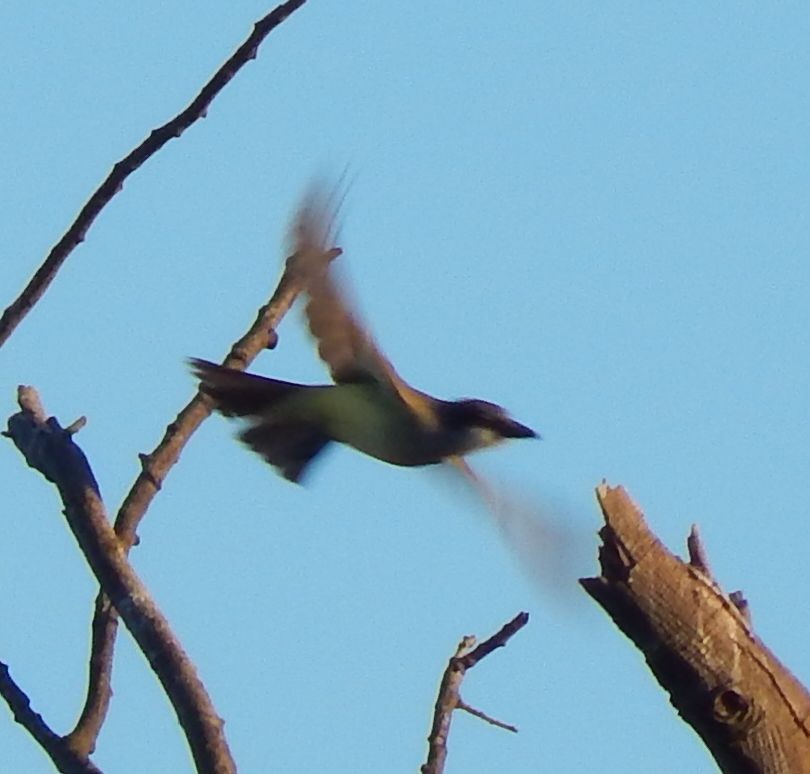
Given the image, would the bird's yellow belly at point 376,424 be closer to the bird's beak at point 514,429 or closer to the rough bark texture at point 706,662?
the bird's beak at point 514,429

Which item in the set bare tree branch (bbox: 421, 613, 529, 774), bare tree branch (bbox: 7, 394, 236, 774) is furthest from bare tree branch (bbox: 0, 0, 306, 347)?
bare tree branch (bbox: 421, 613, 529, 774)

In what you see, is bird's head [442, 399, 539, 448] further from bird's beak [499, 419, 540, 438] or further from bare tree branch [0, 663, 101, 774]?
bare tree branch [0, 663, 101, 774]

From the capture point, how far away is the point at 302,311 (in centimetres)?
507

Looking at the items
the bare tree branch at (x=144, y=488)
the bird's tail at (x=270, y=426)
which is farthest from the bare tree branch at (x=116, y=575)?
the bird's tail at (x=270, y=426)

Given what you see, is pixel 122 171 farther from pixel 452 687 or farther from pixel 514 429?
pixel 514 429

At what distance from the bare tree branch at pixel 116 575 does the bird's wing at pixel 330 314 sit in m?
1.46

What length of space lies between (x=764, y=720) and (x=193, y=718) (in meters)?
0.86

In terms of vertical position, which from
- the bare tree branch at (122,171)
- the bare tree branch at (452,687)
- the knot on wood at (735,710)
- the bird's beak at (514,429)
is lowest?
the knot on wood at (735,710)

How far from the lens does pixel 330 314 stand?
16.6 feet

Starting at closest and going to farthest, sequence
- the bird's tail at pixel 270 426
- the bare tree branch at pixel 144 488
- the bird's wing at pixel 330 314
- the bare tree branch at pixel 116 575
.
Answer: the bare tree branch at pixel 116 575 → the bare tree branch at pixel 144 488 → the bird's wing at pixel 330 314 → the bird's tail at pixel 270 426

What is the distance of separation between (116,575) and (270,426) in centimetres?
222

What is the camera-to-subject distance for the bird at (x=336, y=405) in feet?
16.5

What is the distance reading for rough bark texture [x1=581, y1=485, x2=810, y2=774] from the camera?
289cm

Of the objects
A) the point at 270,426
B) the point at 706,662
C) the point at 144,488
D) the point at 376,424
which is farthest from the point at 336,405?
the point at 706,662
